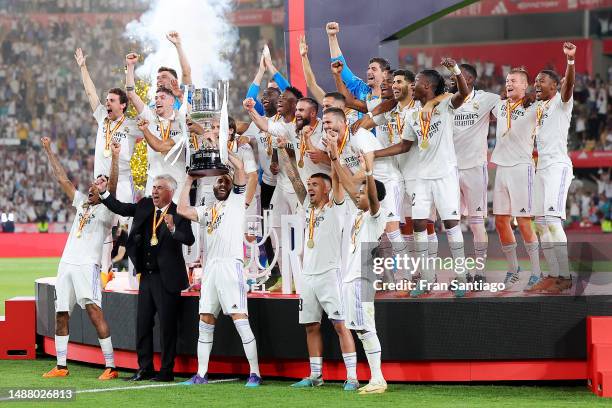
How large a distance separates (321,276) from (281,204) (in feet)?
6.95

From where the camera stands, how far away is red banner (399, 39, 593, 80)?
28.8 m

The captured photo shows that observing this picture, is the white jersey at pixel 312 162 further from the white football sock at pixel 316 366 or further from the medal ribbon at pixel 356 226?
the white football sock at pixel 316 366

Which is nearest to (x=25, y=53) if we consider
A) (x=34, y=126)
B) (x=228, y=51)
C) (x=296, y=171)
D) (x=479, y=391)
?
(x=34, y=126)

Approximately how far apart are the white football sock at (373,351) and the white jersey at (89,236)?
9.10ft

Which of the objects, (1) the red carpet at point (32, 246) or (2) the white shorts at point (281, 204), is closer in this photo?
(2) the white shorts at point (281, 204)

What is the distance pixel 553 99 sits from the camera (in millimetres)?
9680

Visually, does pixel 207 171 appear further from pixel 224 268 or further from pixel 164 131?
pixel 164 131

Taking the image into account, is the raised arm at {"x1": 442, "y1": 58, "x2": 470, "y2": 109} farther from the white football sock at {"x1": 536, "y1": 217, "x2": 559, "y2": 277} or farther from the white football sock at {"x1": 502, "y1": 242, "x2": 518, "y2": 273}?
the white football sock at {"x1": 502, "y1": 242, "x2": 518, "y2": 273}

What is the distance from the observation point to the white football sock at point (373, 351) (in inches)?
342

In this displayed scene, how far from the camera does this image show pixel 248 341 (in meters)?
9.23

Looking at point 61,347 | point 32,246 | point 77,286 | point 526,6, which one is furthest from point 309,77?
point 526,6

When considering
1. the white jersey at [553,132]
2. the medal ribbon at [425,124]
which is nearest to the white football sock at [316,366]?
the medal ribbon at [425,124]

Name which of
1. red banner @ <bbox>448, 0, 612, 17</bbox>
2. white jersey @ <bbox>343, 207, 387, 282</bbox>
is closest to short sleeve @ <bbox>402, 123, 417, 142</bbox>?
white jersey @ <bbox>343, 207, 387, 282</bbox>

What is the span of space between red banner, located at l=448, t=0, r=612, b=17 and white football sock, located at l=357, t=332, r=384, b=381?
72.6 ft
